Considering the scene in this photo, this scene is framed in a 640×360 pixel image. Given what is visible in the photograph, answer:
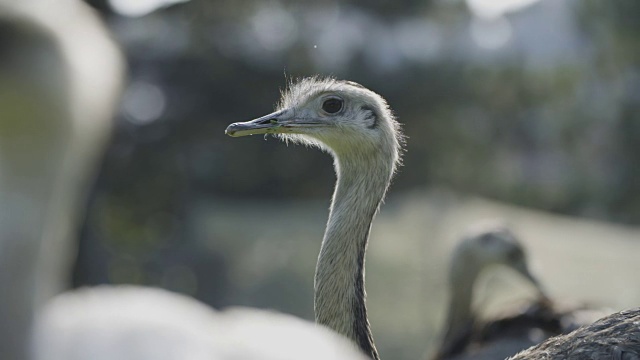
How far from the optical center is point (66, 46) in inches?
79.1

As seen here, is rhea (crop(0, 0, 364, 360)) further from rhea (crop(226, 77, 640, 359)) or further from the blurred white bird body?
rhea (crop(226, 77, 640, 359))

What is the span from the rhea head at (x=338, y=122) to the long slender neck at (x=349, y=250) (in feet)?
0.19

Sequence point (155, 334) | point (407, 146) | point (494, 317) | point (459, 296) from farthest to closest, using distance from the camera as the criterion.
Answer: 1. point (407, 146)
2. point (459, 296)
3. point (494, 317)
4. point (155, 334)

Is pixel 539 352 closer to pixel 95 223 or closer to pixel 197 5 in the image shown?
pixel 95 223

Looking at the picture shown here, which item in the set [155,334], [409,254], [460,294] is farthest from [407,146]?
[155,334]

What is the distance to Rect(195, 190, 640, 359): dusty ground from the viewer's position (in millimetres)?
11001

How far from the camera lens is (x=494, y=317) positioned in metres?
5.34

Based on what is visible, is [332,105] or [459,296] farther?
[459,296]

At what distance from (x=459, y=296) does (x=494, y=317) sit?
1098mm

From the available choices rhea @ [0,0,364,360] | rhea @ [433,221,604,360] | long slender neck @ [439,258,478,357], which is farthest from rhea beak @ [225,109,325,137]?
rhea @ [0,0,364,360]

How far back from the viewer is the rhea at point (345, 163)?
4125 millimetres

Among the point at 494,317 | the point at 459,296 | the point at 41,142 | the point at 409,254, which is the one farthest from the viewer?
the point at 409,254

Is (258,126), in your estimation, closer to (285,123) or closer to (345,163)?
(285,123)

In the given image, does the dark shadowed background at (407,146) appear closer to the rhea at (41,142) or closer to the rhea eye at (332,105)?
the rhea eye at (332,105)
